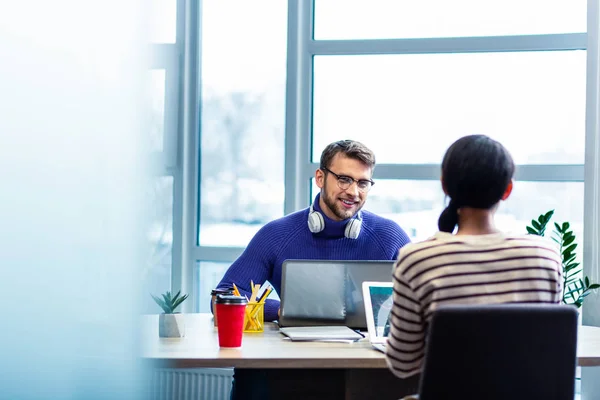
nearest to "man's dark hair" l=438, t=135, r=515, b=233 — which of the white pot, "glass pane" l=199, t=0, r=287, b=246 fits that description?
the white pot

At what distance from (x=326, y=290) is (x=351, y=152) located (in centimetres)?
69

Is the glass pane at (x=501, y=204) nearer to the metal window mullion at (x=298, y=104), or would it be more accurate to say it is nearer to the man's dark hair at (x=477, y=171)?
the metal window mullion at (x=298, y=104)

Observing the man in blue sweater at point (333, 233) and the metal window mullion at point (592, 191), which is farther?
the metal window mullion at point (592, 191)

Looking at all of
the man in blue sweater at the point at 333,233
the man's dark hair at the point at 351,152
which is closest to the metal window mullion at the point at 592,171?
the man in blue sweater at the point at 333,233

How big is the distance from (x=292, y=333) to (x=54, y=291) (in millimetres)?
1608

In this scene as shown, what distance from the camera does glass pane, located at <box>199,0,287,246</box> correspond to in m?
4.26

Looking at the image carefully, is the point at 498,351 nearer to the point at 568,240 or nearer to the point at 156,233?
the point at 156,233

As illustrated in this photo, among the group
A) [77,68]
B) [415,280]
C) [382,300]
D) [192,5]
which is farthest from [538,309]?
[192,5]

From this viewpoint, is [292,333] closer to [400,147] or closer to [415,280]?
[415,280]

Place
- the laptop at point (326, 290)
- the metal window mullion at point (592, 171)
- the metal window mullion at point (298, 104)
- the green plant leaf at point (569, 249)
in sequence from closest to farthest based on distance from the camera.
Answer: the laptop at point (326, 290) → the green plant leaf at point (569, 249) → the metal window mullion at point (592, 171) → the metal window mullion at point (298, 104)

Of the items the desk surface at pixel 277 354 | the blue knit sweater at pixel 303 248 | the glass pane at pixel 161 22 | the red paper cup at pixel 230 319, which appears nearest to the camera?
the glass pane at pixel 161 22

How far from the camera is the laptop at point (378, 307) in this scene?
2.12 meters

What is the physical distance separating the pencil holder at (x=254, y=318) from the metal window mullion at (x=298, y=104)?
189cm

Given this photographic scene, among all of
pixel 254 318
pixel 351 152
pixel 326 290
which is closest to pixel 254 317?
pixel 254 318
